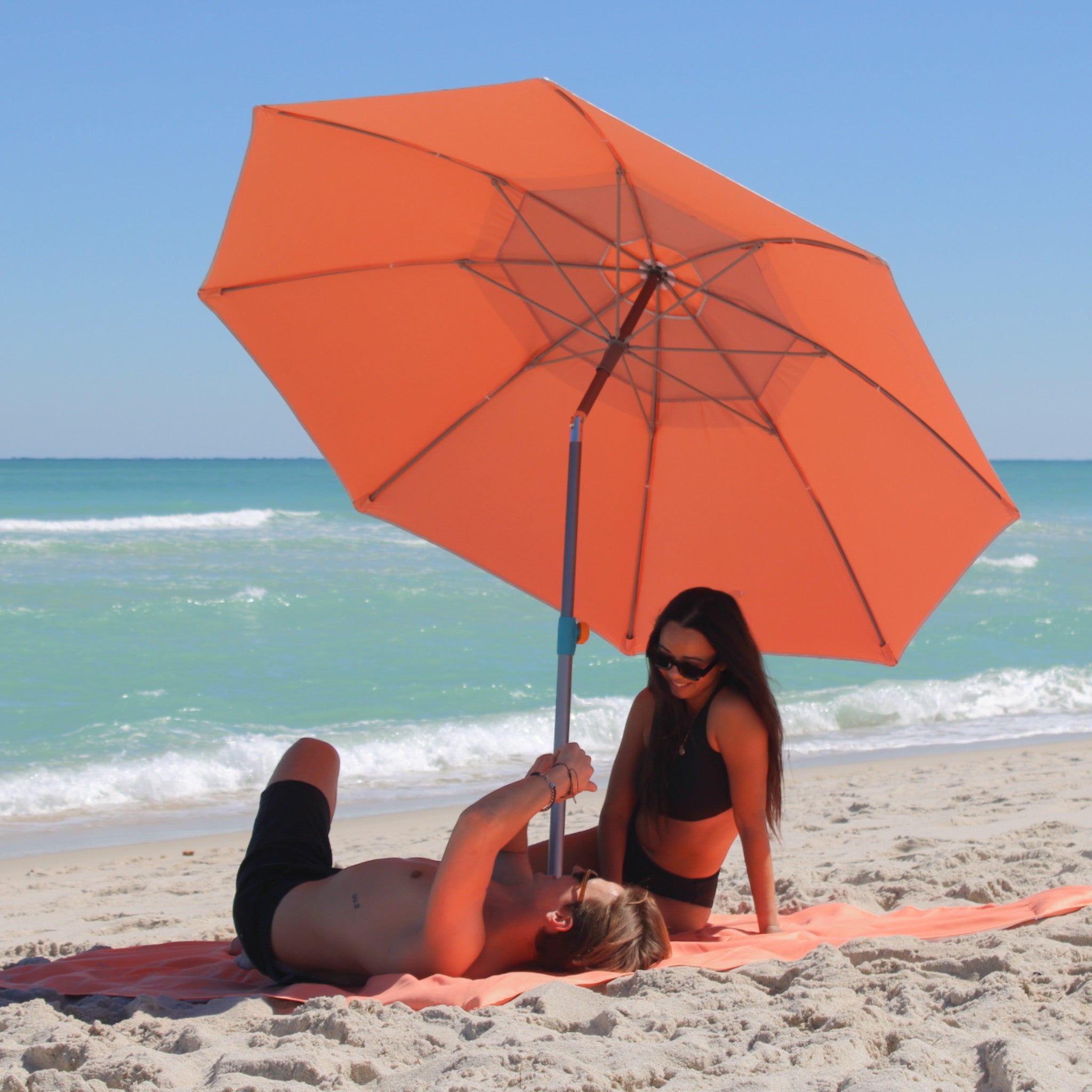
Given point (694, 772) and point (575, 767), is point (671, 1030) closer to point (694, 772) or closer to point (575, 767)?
point (575, 767)

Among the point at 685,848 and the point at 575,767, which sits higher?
the point at 575,767

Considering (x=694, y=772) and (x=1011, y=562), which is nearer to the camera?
(x=694, y=772)

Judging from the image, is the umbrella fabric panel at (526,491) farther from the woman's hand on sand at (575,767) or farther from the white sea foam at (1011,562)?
→ the white sea foam at (1011,562)

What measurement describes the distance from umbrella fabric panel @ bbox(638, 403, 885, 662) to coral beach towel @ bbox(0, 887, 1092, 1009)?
859 millimetres

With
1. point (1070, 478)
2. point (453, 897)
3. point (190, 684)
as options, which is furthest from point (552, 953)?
point (1070, 478)

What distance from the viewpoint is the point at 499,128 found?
109 inches

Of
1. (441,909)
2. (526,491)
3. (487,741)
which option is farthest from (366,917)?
(487,741)

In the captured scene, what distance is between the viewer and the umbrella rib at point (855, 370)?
3070 mm

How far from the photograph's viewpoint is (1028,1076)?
2.12 m

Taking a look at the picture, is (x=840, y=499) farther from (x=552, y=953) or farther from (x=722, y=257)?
(x=552, y=953)

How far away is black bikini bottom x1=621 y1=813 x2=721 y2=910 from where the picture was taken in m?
3.39

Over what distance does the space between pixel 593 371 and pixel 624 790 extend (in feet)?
4.44

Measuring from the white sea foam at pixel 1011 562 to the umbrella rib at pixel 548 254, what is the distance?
18.3 m

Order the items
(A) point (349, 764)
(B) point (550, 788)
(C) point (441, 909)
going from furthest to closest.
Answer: (A) point (349, 764), (B) point (550, 788), (C) point (441, 909)
